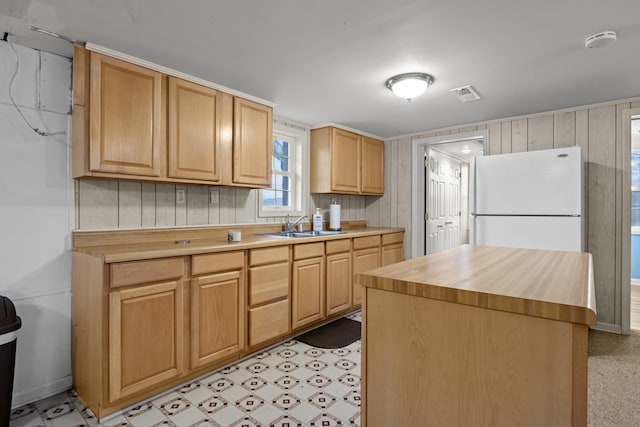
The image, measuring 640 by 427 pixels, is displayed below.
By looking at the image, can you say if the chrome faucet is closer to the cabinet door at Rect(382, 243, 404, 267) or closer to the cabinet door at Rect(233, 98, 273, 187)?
the cabinet door at Rect(233, 98, 273, 187)

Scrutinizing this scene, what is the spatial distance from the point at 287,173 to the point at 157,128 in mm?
1682

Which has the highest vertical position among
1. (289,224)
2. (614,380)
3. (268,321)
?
(289,224)

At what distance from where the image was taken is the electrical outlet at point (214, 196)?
2.94m

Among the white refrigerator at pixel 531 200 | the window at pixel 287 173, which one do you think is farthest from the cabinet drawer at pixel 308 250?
the white refrigerator at pixel 531 200

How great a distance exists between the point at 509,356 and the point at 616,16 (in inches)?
75.7

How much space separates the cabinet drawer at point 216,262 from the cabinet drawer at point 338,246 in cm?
106

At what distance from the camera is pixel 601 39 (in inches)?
76.5

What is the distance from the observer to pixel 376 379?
1.17 metres

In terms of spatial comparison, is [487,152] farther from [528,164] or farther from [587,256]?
[587,256]

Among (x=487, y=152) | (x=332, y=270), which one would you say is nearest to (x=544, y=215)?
(x=487, y=152)

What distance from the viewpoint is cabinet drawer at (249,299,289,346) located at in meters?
2.54

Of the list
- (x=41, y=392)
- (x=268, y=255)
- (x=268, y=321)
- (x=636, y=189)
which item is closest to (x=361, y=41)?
(x=268, y=255)

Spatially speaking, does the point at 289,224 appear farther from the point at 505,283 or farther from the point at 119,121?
the point at 505,283

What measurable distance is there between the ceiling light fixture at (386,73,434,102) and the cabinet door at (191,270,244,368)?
1.81 meters
